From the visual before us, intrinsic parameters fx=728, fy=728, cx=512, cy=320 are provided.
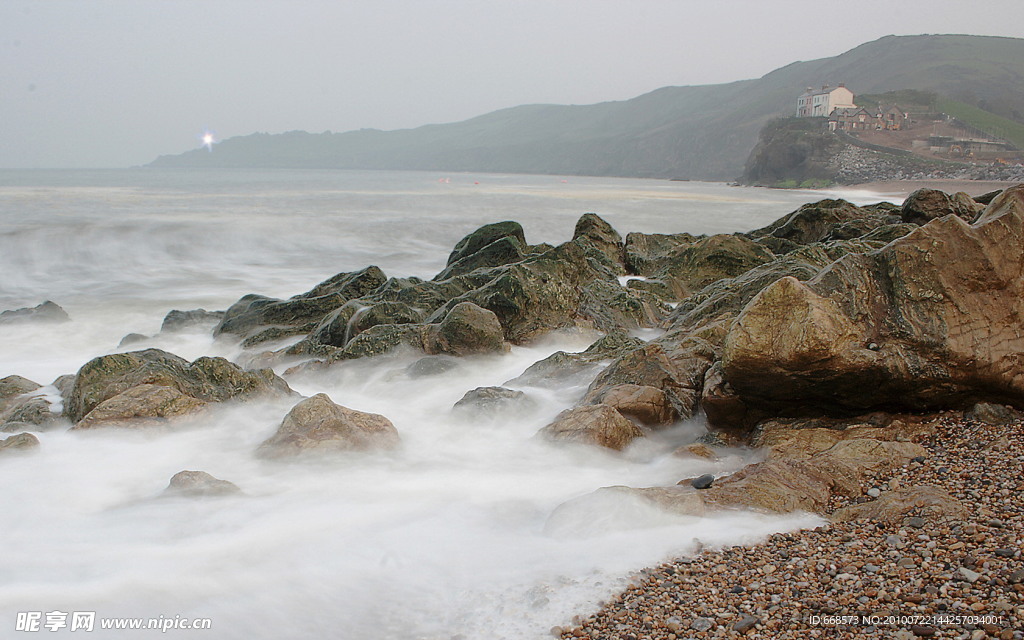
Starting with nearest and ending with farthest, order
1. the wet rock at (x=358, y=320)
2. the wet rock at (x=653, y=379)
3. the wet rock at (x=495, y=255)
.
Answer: the wet rock at (x=653, y=379)
the wet rock at (x=358, y=320)
the wet rock at (x=495, y=255)

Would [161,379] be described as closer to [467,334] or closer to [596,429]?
[467,334]

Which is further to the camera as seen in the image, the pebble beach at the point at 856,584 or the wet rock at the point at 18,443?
the wet rock at the point at 18,443

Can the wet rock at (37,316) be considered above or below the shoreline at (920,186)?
below

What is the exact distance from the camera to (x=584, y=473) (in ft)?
15.0

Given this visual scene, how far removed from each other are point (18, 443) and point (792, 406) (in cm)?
522

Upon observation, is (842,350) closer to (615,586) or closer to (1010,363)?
(1010,363)

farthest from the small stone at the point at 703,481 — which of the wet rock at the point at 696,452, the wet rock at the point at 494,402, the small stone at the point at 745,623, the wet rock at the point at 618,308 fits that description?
the wet rock at the point at 618,308

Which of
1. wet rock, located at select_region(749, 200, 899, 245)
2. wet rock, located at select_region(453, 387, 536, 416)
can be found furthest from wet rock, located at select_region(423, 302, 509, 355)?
wet rock, located at select_region(749, 200, 899, 245)

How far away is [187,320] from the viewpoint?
10.2 metres

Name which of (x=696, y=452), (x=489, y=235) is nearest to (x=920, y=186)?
(x=489, y=235)

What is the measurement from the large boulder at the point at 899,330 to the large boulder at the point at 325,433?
8.02 feet

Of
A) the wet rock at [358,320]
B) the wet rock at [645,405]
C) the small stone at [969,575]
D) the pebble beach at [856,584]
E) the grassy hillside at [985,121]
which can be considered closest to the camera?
the pebble beach at [856,584]

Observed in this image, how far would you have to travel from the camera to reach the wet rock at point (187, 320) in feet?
32.8

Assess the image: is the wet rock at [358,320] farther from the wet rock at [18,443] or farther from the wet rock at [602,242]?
the wet rock at [602,242]
